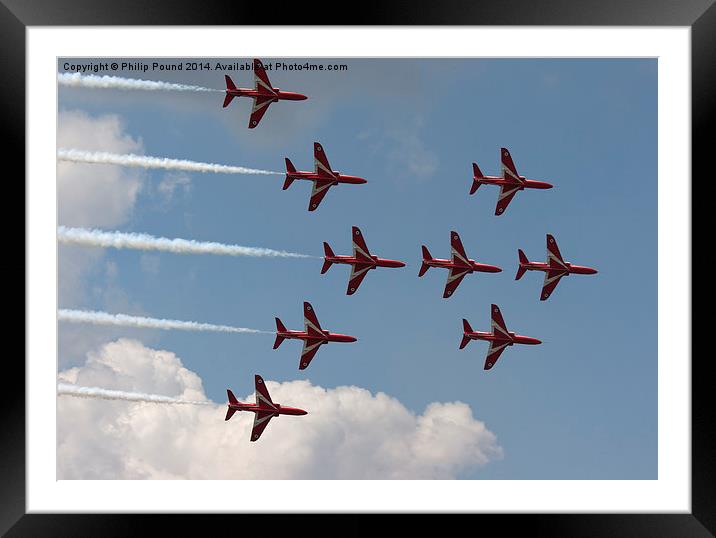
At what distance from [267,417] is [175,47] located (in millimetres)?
17019

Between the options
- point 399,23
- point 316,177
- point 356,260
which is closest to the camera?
point 399,23

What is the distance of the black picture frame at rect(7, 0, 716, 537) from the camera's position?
23672mm

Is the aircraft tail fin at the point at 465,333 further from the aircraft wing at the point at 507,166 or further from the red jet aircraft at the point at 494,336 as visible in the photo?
the aircraft wing at the point at 507,166

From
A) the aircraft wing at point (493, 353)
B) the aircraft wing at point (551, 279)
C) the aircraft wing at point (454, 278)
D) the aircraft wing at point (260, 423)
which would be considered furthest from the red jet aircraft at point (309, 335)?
the aircraft wing at point (551, 279)

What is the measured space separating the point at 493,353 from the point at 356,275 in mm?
6575

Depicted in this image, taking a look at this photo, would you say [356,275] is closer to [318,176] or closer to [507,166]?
[318,176]

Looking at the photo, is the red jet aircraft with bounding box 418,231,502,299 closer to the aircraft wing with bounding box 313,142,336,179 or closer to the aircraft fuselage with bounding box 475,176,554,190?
the aircraft fuselage with bounding box 475,176,554,190

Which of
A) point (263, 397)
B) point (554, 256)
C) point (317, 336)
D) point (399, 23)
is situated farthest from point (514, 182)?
point (399, 23)

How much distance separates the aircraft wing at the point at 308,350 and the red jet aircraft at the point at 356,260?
107 inches

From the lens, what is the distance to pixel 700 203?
24172 millimetres

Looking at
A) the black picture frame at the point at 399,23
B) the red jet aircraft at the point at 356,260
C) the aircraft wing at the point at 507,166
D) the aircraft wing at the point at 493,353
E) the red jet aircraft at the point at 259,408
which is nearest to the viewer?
the black picture frame at the point at 399,23

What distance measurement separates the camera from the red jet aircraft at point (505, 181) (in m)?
40.9

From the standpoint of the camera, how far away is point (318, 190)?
129 ft

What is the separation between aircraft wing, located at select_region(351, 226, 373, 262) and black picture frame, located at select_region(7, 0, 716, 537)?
55.5 ft
